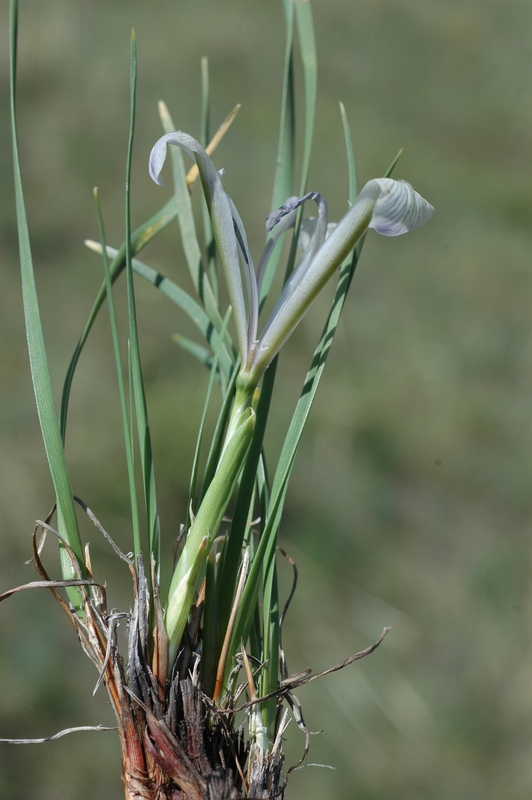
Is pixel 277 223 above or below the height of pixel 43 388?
above

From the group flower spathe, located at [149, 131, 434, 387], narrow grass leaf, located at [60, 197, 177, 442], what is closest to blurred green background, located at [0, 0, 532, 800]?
narrow grass leaf, located at [60, 197, 177, 442]

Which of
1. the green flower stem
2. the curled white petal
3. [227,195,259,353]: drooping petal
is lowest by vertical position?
the green flower stem

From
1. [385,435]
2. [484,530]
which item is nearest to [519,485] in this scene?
[484,530]

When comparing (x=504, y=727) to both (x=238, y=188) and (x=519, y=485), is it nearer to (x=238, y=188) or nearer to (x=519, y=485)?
(x=519, y=485)

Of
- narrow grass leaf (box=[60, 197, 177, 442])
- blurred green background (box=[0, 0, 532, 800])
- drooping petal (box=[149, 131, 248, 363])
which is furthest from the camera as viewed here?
blurred green background (box=[0, 0, 532, 800])

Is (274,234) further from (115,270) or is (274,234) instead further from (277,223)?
(115,270)

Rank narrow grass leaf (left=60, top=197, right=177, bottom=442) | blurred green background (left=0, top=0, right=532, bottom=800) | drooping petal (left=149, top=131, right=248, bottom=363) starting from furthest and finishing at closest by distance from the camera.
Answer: blurred green background (left=0, top=0, right=532, bottom=800), narrow grass leaf (left=60, top=197, right=177, bottom=442), drooping petal (left=149, top=131, right=248, bottom=363)

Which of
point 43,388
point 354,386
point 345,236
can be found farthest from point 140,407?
point 354,386

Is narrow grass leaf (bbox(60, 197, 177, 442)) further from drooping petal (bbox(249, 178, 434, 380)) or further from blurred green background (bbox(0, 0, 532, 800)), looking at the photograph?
blurred green background (bbox(0, 0, 532, 800))
